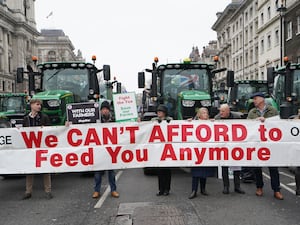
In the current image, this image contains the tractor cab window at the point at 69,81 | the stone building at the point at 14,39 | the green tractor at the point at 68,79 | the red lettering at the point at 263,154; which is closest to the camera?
the red lettering at the point at 263,154

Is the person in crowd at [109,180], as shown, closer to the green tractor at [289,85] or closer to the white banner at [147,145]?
the white banner at [147,145]

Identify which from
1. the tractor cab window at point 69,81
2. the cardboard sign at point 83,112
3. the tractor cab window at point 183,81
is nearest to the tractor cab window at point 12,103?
the tractor cab window at point 69,81

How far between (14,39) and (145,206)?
7871cm

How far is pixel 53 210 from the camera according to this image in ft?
21.9

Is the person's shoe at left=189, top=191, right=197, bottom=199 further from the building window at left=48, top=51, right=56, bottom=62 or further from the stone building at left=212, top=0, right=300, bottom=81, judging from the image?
the building window at left=48, top=51, right=56, bottom=62

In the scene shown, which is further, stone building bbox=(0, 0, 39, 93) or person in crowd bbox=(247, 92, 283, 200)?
stone building bbox=(0, 0, 39, 93)

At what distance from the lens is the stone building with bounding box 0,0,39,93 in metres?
70.1

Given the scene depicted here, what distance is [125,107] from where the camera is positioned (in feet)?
30.1

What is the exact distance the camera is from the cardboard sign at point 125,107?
910 cm

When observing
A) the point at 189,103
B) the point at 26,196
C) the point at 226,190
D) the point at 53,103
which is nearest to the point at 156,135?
the point at 226,190

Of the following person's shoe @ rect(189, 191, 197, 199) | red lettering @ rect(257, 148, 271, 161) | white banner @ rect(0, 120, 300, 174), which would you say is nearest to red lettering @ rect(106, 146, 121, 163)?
white banner @ rect(0, 120, 300, 174)

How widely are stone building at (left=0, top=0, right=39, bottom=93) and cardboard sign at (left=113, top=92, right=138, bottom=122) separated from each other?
60897 mm

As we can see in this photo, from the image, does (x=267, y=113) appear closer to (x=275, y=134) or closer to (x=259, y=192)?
(x=275, y=134)

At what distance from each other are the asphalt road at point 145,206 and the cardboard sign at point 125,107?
1605 millimetres
